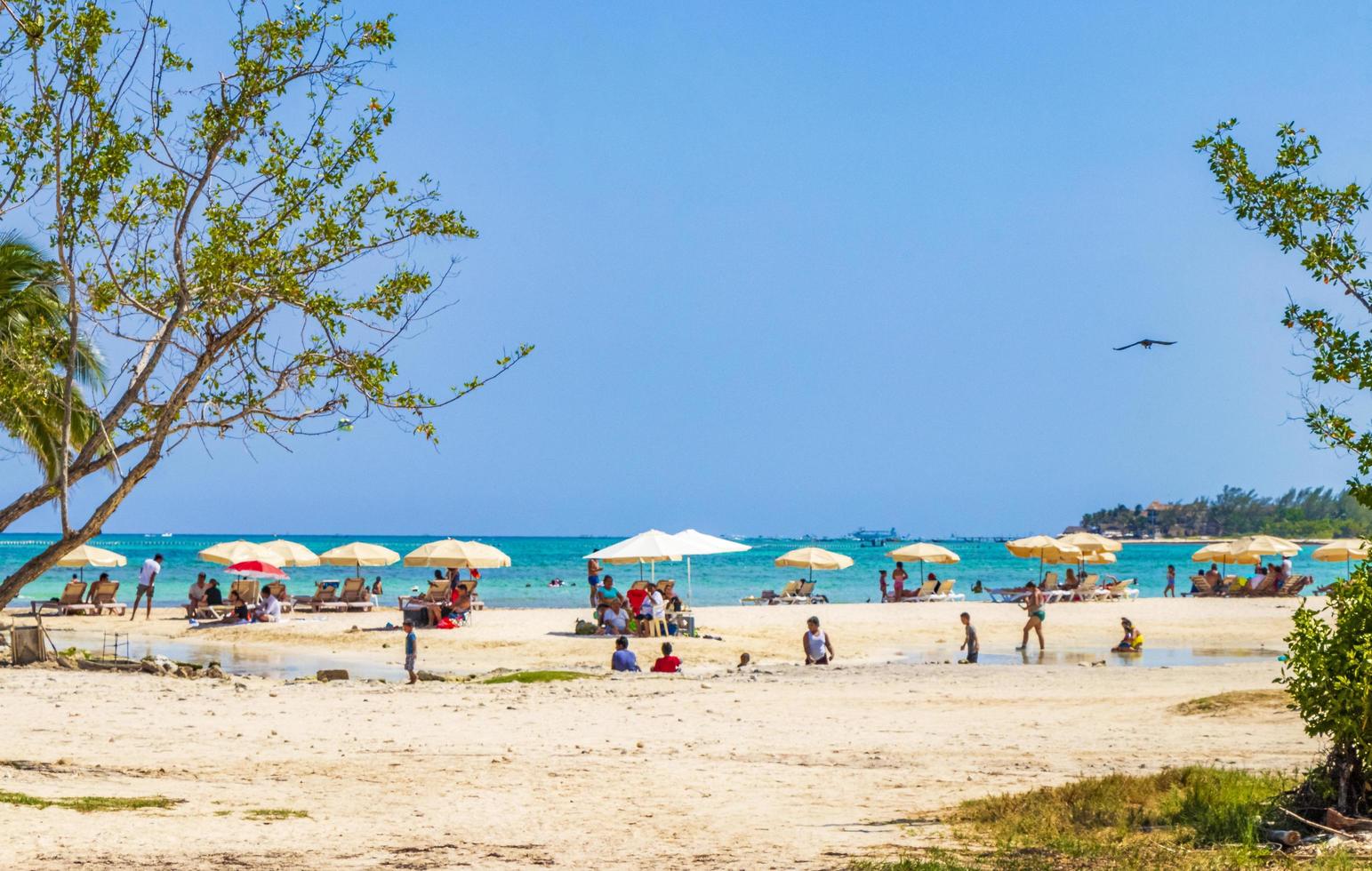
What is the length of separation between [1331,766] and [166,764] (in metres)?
8.84

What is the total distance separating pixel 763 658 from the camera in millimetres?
22500

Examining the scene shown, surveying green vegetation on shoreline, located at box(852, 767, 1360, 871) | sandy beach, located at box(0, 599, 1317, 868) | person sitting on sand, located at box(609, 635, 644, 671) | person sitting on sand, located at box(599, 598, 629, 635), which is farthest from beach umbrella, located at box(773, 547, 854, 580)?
green vegetation on shoreline, located at box(852, 767, 1360, 871)

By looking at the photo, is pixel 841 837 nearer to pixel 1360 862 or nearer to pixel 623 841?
pixel 623 841

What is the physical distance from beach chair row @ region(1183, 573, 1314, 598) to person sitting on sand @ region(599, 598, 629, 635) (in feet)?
74.5

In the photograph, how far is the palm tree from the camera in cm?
811

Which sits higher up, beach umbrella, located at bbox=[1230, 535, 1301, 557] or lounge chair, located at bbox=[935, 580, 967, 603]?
beach umbrella, located at bbox=[1230, 535, 1301, 557]

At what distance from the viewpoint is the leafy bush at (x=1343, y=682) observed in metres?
7.11

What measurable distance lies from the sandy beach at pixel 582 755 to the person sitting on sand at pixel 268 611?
328 inches

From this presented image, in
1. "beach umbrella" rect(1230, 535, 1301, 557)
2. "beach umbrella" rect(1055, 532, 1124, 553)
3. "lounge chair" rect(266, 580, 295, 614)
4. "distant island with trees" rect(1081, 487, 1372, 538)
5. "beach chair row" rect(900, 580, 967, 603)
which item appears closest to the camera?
"lounge chair" rect(266, 580, 295, 614)

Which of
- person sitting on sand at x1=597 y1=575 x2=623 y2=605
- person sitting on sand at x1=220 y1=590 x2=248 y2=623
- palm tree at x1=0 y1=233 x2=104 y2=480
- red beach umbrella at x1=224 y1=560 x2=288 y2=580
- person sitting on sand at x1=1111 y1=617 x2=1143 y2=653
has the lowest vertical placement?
person sitting on sand at x1=1111 y1=617 x2=1143 y2=653

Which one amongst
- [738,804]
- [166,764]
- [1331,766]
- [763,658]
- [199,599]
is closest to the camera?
[1331,766]

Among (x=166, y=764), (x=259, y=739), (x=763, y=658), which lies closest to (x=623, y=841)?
(x=166, y=764)

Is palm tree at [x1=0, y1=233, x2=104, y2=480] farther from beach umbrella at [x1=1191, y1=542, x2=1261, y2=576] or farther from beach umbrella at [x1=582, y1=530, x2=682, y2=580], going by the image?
beach umbrella at [x1=1191, y1=542, x2=1261, y2=576]

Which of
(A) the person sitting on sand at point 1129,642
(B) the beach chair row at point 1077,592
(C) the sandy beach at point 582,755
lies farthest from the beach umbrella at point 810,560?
(C) the sandy beach at point 582,755
